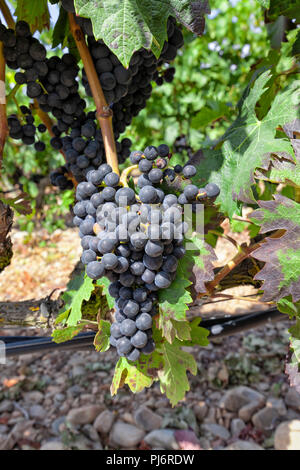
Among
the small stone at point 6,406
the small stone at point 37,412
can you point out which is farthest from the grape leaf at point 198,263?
the small stone at point 6,406

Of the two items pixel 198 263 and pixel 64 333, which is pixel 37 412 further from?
pixel 198 263

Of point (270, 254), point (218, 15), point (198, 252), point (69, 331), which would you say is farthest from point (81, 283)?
point (218, 15)

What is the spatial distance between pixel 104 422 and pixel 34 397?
1.75ft

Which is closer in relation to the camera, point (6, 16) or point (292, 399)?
point (6, 16)

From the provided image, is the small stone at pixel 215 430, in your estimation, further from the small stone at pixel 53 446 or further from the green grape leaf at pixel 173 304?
the green grape leaf at pixel 173 304

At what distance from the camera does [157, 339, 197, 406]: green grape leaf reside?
1.00 metres

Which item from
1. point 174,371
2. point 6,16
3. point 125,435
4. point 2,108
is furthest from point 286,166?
point 125,435

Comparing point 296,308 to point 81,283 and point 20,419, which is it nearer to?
point 81,283

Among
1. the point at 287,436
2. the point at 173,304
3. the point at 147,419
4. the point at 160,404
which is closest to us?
the point at 173,304

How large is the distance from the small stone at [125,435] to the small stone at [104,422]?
0.03 meters

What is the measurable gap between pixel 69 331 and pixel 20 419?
5.38 feet

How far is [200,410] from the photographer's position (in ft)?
7.55
